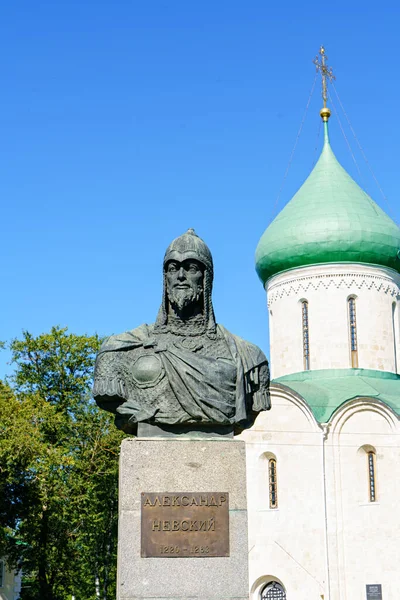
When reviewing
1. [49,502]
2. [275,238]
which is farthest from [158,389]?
[275,238]

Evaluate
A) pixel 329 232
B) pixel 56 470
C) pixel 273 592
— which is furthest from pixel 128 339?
pixel 329 232

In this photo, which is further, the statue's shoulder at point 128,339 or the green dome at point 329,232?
the green dome at point 329,232

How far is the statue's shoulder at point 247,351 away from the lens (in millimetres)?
8531

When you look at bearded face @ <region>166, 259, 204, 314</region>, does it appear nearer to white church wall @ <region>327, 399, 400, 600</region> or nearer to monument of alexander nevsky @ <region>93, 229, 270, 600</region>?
monument of alexander nevsky @ <region>93, 229, 270, 600</region>

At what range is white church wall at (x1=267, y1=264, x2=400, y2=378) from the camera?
31.1 meters

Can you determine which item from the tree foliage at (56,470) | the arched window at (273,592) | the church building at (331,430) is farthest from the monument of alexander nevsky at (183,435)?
the arched window at (273,592)

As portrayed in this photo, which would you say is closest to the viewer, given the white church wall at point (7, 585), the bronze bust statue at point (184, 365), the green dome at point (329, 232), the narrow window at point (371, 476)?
the bronze bust statue at point (184, 365)

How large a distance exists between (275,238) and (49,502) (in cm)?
1166

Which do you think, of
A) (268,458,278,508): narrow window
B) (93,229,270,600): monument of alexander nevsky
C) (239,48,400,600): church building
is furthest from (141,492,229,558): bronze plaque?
(268,458,278,508): narrow window

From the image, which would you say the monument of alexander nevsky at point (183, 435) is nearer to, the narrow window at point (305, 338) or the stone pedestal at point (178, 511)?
the stone pedestal at point (178, 511)

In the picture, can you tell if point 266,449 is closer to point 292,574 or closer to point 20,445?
point 292,574

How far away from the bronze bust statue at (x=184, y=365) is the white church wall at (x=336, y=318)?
2263 centimetres

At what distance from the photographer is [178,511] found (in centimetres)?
801

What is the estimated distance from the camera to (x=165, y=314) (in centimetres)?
869
